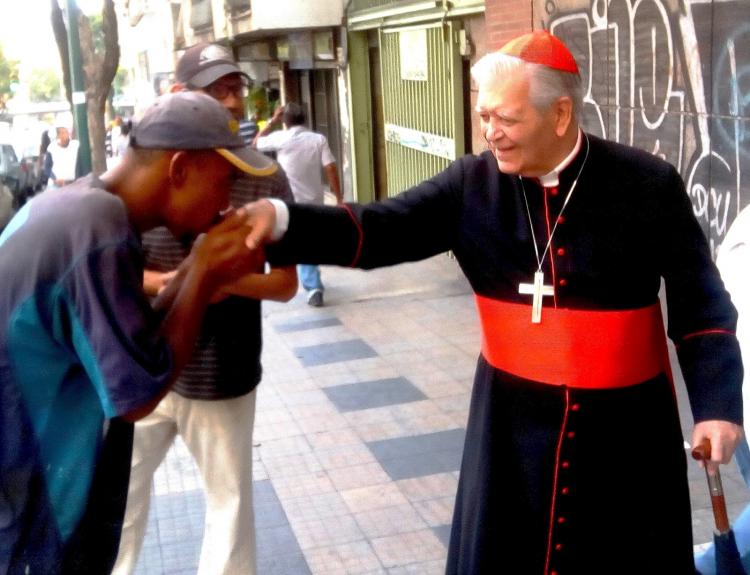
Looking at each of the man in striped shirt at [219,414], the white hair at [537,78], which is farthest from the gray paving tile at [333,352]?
the white hair at [537,78]

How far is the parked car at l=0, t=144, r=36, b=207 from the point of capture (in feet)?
68.9

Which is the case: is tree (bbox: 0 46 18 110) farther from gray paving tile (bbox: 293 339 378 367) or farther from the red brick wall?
gray paving tile (bbox: 293 339 378 367)

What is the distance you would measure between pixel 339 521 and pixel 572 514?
228 cm

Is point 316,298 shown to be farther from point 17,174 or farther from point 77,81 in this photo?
point 17,174

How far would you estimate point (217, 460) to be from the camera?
357cm

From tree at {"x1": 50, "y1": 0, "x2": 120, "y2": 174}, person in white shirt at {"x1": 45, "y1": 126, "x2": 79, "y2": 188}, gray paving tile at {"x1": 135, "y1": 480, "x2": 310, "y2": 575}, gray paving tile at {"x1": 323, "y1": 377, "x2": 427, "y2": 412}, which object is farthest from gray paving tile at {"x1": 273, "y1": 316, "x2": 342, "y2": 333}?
person in white shirt at {"x1": 45, "y1": 126, "x2": 79, "y2": 188}

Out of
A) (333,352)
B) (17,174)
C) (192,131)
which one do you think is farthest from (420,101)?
(17,174)

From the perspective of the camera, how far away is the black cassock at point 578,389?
9.00ft

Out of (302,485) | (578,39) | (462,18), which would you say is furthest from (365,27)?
(302,485)

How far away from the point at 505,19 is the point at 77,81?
476 centimetres

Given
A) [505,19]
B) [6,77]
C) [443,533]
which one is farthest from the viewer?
[6,77]

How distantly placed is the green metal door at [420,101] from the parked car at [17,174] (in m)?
8.73

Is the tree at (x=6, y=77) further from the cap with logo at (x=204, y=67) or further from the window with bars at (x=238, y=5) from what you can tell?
the cap with logo at (x=204, y=67)

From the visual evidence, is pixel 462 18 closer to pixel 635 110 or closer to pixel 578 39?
pixel 578 39
